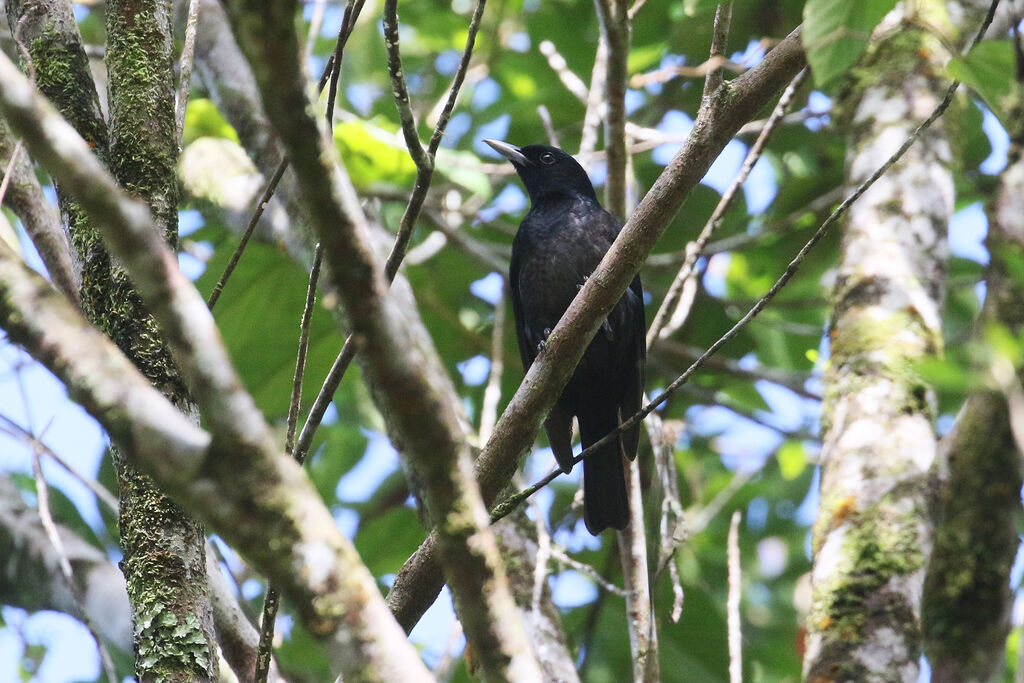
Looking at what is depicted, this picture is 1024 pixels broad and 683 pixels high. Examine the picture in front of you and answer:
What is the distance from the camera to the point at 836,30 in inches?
117

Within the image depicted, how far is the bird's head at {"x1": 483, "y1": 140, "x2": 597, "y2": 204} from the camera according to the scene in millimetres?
5703

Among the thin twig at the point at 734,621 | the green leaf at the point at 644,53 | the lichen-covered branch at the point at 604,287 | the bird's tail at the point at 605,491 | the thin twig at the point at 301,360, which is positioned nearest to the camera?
the thin twig at the point at 301,360

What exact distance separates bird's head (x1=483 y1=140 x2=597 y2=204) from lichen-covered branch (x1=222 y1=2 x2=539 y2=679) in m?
4.24

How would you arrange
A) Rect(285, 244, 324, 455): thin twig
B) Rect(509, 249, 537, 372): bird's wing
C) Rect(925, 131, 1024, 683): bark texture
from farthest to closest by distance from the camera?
Rect(509, 249, 537, 372): bird's wing < Rect(925, 131, 1024, 683): bark texture < Rect(285, 244, 324, 455): thin twig

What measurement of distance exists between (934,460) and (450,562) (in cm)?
305

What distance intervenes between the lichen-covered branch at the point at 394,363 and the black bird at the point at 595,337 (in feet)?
10.6

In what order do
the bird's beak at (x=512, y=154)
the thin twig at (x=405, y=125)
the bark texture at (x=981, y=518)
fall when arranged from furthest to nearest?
the bird's beak at (x=512, y=154)
the bark texture at (x=981, y=518)
the thin twig at (x=405, y=125)

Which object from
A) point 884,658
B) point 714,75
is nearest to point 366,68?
point 714,75

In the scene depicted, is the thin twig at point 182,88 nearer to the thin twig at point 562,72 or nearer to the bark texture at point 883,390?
the bark texture at point 883,390

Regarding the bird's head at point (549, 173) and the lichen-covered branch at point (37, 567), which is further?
the bird's head at point (549, 173)

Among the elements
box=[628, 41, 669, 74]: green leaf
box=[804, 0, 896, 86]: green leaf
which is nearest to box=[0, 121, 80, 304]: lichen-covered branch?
box=[804, 0, 896, 86]: green leaf

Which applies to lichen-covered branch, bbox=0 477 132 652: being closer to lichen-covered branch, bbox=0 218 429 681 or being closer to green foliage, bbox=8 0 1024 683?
green foliage, bbox=8 0 1024 683

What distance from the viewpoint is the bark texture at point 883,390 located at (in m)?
3.69

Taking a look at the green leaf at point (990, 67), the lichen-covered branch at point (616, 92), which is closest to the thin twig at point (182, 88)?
the lichen-covered branch at point (616, 92)
